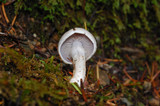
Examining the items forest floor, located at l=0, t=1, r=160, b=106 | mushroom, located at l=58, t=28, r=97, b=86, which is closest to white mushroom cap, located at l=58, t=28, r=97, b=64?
mushroom, located at l=58, t=28, r=97, b=86

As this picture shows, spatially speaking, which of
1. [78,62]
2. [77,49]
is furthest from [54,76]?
[77,49]

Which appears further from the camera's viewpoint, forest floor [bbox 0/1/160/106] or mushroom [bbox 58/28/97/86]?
mushroom [bbox 58/28/97/86]

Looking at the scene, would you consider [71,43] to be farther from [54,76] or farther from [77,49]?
[54,76]

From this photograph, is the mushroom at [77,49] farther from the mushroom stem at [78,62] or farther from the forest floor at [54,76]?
the forest floor at [54,76]

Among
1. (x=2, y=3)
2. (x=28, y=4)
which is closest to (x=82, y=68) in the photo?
(x=28, y=4)

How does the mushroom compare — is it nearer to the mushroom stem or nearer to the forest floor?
the mushroom stem

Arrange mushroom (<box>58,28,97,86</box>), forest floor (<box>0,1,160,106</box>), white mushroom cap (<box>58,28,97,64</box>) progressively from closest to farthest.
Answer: forest floor (<box>0,1,160,106</box>) → mushroom (<box>58,28,97,86</box>) → white mushroom cap (<box>58,28,97,64</box>)

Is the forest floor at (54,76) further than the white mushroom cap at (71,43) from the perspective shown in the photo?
No

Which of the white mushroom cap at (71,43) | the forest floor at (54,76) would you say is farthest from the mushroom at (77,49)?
the forest floor at (54,76)
